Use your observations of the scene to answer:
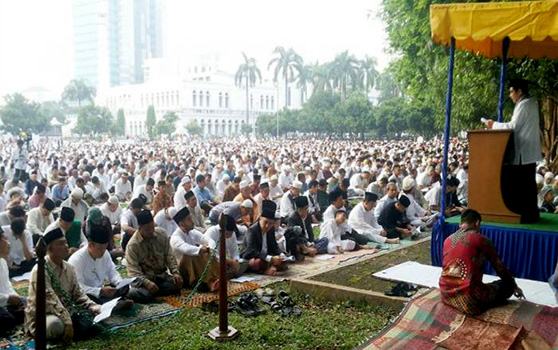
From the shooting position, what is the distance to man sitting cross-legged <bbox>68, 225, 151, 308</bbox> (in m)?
5.23

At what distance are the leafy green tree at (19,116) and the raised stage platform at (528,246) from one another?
156ft

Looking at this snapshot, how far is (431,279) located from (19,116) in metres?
48.0

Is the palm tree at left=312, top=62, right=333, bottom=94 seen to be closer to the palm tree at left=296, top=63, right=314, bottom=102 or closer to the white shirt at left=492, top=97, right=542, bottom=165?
the palm tree at left=296, top=63, right=314, bottom=102

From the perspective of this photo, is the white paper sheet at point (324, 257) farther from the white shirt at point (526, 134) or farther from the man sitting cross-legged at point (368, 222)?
the white shirt at point (526, 134)

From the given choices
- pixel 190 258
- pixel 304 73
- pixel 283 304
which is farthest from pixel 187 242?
pixel 304 73

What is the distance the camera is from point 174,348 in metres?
4.32

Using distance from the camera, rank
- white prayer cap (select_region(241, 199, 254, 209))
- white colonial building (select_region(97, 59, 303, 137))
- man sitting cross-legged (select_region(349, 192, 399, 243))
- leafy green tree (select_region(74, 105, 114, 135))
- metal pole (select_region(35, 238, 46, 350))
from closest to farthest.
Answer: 1. metal pole (select_region(35, 238, 46, 350))
2. man sitting cross-legged (select_region(349, 192, 399, 243))
3. white prayer cap (select_region(241, 199, 254, 209))
4. leafy green tree (select_region(74, 105, 114, 135))
5. white colonial building (select_region(97, 59, 303, 137))

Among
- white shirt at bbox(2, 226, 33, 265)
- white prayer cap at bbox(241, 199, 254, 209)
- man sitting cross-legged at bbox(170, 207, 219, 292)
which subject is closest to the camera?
man sitting cross-legged at bbox(170, 207, 219, 292)

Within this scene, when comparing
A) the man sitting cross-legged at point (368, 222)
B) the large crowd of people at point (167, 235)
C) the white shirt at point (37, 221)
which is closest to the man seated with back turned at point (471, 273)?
the large crowd of people at point (167, 235)

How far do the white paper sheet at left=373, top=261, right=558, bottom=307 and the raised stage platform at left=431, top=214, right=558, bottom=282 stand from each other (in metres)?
0.14

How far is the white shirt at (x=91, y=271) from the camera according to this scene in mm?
5238

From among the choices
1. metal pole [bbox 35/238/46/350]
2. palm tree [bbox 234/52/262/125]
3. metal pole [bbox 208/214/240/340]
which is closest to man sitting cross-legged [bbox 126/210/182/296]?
metal pole [bbox 208/214/240/340]

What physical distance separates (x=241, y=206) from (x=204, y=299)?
129 inches

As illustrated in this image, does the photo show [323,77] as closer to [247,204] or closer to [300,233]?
[247,204]
